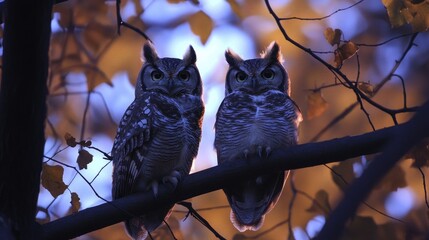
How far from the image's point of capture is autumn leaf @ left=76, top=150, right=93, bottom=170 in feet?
10.7

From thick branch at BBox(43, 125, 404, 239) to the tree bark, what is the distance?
0.79ft

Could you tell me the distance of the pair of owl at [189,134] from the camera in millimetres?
3723

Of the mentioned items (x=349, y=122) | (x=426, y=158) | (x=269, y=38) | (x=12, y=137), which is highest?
(x=269, y=38)

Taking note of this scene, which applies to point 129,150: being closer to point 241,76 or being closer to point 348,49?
point 241,76

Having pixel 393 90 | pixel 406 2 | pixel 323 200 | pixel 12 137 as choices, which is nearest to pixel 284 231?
pixel 323 200

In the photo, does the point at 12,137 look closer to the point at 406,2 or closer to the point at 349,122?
the point at 406,2

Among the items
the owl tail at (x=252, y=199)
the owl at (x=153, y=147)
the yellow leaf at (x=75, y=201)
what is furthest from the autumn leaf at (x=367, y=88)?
the yellow leaf at (x=75, y=201)

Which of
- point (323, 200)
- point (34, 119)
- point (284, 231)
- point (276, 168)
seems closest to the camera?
point (34, 119)

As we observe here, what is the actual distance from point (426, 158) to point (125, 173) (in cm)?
156

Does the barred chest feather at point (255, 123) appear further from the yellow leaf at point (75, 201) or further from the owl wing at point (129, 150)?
the yellow leaf at point (75, 201)

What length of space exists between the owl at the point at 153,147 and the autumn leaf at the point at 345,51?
3.10 feet

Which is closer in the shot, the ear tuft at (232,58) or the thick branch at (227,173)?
the thick branch at (227,173)

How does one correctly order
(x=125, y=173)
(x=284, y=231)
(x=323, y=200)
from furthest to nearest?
(x=284, y=231) → (x=323, y=200) → (x=125, y=173)

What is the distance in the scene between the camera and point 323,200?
4281mm
